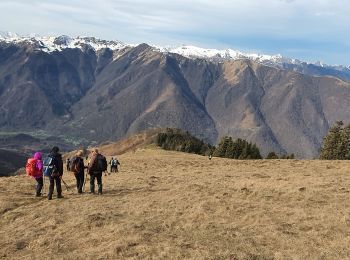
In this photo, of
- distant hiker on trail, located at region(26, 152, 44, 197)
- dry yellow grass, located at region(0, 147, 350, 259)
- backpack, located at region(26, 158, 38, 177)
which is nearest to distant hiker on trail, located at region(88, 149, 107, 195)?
dry yellow grass, located at region(0, 147, 350, 259)

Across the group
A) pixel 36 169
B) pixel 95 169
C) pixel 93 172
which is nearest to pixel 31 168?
pixel 36 169

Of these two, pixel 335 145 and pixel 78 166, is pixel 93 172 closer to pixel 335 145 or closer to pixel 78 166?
pixel 78 166

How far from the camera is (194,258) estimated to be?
15344 mm

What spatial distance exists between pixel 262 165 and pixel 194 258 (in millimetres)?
36450

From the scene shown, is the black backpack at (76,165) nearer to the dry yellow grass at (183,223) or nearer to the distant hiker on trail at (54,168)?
the dry yellow grass at (183,223)

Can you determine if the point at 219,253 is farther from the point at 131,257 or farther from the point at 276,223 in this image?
the point at 276,223

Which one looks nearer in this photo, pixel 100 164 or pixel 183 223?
pixel 183 223

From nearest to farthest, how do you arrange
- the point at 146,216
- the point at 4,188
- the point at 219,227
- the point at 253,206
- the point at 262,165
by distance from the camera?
the point at 219,227
the point at 146,216
the point at 253,206
the point at 4,188
the point at 262,165

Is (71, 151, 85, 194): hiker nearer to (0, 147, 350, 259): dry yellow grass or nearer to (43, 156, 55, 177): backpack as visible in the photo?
(0, 147, 350, 259): dry yellow grass

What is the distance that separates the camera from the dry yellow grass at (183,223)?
16.3m

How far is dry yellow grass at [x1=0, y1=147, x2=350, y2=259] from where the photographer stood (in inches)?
642

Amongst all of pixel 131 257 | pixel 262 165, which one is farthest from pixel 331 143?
pixel 131 257

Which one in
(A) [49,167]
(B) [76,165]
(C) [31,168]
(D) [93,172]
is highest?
(A) [49,167]

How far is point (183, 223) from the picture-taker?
66.5ft
